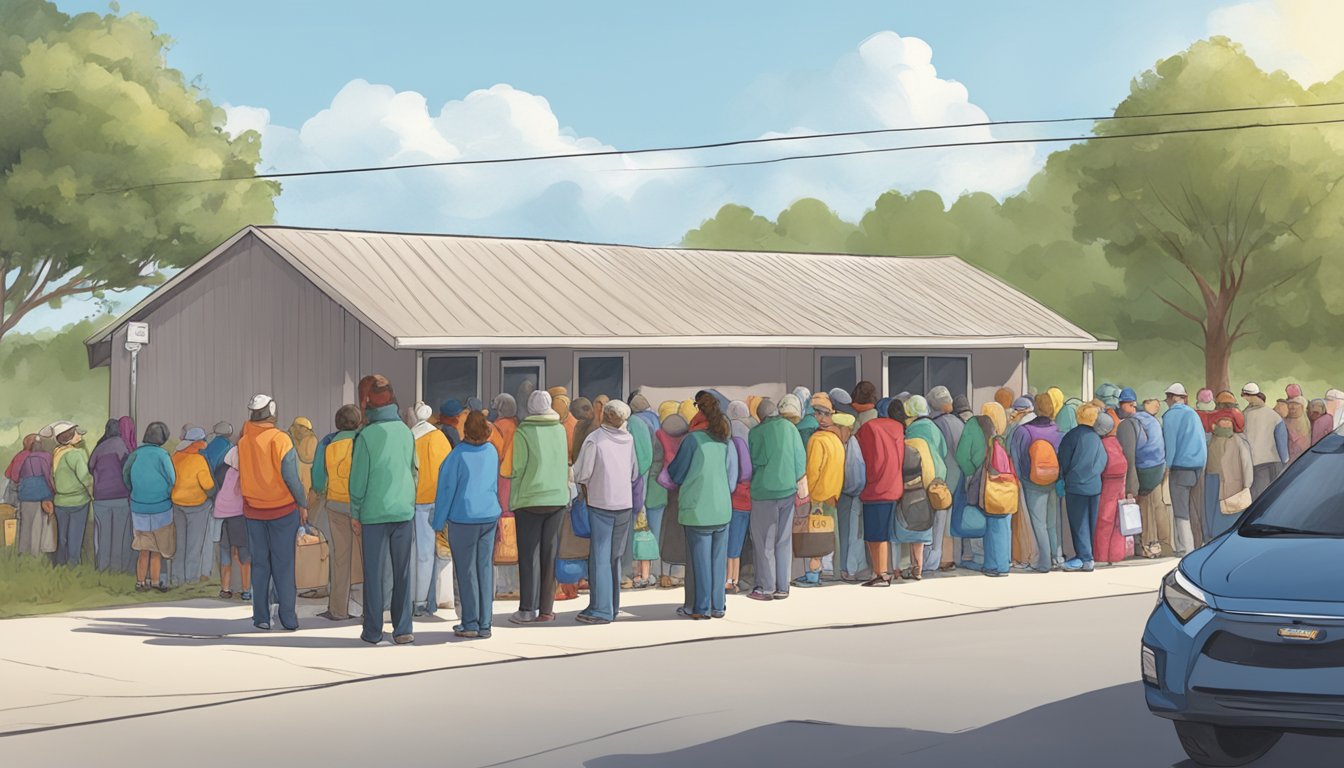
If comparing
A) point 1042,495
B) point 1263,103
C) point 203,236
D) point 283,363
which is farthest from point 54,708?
point 1263,103

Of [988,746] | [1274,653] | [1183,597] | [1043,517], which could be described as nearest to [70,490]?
[1043,517]

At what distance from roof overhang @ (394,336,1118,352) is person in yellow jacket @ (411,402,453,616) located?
7.01 meters

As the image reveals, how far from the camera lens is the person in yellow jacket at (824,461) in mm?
17344

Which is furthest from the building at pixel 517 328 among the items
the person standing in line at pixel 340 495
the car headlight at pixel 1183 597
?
the car headlight at pixel 1183 597

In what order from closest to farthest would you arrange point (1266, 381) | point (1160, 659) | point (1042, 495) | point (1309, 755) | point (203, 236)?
1. point (1160, 659)
2. point (1309, 755)
3. point (1042, 495)
4. point (203, 236)
5. point (1266, 381)

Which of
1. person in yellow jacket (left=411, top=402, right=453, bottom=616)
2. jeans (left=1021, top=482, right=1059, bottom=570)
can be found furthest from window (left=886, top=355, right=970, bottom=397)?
person in yellow jacket (left=411, top=402, right=453, bottom=616)

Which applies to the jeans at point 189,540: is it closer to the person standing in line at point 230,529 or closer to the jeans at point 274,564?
the person standing in line at point 230,529

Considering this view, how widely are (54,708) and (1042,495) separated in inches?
428

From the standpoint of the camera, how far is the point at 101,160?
57.7 m

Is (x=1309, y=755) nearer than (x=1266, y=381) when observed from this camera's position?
Yes

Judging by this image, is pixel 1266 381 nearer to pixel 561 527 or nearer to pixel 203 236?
pixel 203 236

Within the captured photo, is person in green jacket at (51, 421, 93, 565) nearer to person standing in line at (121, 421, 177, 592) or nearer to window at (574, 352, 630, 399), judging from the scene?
person standing in line at (121, 421, 177, 592)

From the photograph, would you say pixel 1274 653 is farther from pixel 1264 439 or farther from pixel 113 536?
pixel 1264 439

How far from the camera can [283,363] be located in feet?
83.2
